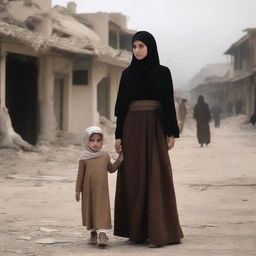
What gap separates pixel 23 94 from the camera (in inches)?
612

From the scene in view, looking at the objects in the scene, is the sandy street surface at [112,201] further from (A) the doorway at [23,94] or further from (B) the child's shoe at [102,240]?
(A) the doorway at [23,94]

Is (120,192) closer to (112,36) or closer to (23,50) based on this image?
(23,50)

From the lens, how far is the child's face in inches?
170

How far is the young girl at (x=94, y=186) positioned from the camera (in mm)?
4320

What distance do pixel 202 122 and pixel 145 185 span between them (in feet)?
42.9

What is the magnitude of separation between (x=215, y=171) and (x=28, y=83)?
727 cm

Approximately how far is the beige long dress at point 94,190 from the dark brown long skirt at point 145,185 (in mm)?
149

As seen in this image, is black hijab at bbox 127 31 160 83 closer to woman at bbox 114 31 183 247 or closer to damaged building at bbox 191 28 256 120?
woman at bbox 114 31 183 247

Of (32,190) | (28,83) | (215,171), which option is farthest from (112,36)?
(32,190)

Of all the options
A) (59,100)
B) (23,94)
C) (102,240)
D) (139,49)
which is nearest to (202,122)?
(59,100)

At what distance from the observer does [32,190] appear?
26.1 feet

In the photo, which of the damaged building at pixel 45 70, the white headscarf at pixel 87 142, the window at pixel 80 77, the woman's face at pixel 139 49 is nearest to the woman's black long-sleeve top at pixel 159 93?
the woman's face at pixel 139 49

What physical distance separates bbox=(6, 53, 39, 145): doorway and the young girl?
11.1 m

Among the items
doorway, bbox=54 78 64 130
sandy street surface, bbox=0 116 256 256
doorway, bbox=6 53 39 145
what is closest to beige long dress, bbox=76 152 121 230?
→ sandy street surface, bbox=0 116 256 256
